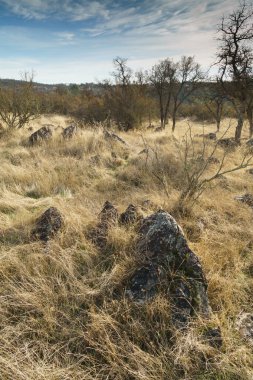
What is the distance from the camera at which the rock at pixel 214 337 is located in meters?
2.01

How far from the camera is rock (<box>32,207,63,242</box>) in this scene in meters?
3.19

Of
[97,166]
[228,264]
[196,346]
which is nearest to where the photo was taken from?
[196,346]

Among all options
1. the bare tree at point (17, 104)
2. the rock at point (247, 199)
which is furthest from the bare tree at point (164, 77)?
the rock at point (247, 199)

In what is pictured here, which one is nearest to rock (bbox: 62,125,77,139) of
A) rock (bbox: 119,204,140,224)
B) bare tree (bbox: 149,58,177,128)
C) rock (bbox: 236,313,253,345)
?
rock (bbox: 119,204,140,224)

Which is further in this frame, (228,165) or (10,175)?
(228,165)

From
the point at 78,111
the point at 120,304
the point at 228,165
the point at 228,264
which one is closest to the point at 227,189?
the point at 228,165

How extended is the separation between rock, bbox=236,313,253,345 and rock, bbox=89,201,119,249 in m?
1.45

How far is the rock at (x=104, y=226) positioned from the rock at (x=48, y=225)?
0.41 metres

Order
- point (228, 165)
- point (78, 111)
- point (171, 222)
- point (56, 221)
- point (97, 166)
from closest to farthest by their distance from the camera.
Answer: point (171, 222) → point (56, 221) → point (97, 166) → point (228, 165) → point (78, 111)

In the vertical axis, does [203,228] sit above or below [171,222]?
below

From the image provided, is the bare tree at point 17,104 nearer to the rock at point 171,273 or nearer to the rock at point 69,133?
the rock at point 69,133

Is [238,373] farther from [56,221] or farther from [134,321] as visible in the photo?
[56,221]

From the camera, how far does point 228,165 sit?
7484mm

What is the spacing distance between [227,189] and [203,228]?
2220 millimetres
